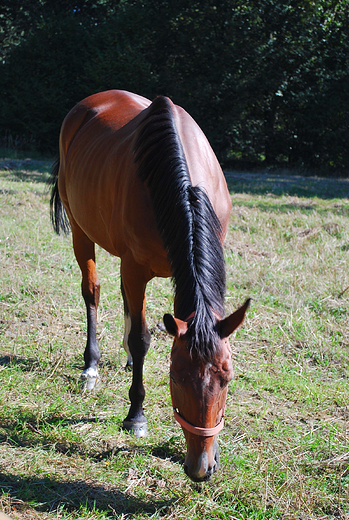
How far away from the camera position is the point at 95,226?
3186mm

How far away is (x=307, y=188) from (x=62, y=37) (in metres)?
9.35

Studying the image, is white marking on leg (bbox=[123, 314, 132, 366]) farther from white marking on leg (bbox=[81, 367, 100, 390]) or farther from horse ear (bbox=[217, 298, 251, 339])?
horse ear (bbox=[217, 298, 251, 339])

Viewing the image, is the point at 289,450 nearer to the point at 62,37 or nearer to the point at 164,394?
the point at 164,394

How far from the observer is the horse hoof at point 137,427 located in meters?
2.60

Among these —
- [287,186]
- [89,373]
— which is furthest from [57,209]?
[287,186]

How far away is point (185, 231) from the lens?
196 centimetres

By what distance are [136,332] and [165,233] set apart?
0.81 metres

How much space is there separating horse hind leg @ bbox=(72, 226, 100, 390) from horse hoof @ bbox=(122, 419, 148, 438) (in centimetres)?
55

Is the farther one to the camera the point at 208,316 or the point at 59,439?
the point at 59,439

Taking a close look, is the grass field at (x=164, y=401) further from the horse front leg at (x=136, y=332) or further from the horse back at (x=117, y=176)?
the horse back at (x=117, y=176)

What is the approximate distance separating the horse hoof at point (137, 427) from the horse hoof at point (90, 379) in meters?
0.52

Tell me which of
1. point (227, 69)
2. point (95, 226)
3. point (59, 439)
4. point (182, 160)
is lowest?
point (59, 439)

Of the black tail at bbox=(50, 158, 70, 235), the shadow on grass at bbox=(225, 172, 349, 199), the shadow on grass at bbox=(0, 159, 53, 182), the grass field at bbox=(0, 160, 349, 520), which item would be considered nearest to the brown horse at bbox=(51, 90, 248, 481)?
the grass field at bbox=(0, 160, 349, 520)

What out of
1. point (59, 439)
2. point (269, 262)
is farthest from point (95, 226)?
point (269, 262)
